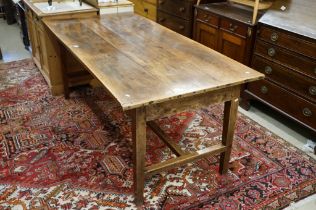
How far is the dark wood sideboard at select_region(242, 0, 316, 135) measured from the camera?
8.34 feet

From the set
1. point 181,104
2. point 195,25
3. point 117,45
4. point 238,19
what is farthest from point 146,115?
point 195,25

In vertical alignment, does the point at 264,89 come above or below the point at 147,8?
below

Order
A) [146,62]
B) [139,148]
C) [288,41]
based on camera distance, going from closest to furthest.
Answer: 1. [139,148]
2. [146,62]
3. [288,41]

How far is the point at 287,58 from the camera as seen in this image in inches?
106

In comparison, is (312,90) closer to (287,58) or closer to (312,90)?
(312,90)

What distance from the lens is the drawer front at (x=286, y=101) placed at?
2596mm

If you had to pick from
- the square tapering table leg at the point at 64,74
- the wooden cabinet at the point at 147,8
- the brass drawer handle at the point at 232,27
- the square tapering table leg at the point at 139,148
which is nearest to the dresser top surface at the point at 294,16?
the brass drawer handle at the point at 232,27

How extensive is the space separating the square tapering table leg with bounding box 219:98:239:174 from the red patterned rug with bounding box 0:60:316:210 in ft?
0.45

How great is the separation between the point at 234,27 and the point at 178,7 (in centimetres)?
94

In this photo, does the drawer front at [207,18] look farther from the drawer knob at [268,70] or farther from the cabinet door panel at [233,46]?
the drawer knob at [268,70]

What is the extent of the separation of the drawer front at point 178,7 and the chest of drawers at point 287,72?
101 cm

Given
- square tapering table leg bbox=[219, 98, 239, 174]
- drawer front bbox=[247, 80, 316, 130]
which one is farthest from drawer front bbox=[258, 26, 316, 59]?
square tapering table leg bbox=[219, 98, 239, 174]

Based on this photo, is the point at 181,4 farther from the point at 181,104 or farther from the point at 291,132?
the point at 181,104

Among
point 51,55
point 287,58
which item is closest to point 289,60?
point 287,58
